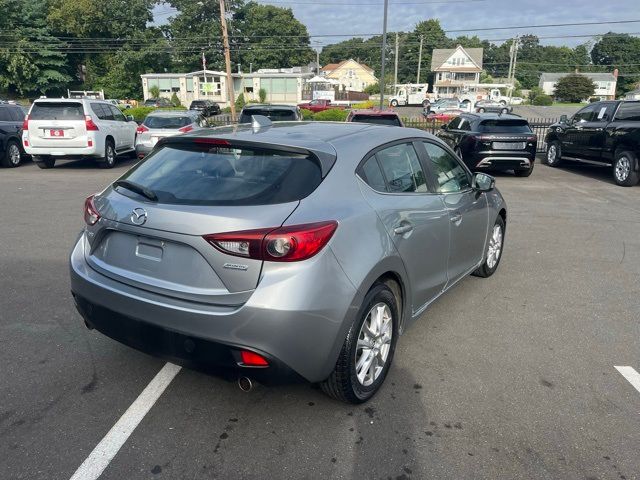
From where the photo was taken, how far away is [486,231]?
4957 mm

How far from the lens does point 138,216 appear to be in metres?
2.85

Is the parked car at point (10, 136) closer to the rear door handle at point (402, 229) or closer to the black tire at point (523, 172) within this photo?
the black tire at point (523, 172)

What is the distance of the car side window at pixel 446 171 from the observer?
411 centimetres

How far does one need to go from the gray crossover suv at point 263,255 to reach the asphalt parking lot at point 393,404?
365 millimetres

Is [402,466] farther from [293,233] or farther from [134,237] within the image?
[134,237]

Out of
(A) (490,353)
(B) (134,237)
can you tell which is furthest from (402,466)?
(B) (134,237)

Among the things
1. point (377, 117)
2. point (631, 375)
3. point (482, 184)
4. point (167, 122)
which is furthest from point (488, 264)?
point (167, 122)

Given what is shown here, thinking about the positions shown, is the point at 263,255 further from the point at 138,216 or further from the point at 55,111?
the point at 55,111

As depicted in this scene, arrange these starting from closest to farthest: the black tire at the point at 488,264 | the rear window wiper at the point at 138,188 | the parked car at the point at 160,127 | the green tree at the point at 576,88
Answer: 1. the rear window wiper at the point at 138,188
2. the black tire at the point at 488,264
3. the parked car at the point at 160,127
4. the green tree at the point at 576,88

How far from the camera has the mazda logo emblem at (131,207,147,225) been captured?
9.27 ft

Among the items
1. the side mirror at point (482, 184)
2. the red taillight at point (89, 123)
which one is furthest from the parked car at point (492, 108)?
the side mirror at point (482, 184)

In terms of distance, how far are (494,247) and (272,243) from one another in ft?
12.1

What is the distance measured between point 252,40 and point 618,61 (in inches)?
3281

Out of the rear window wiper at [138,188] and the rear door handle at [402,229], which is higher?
the rear window wiper at [138,188]
